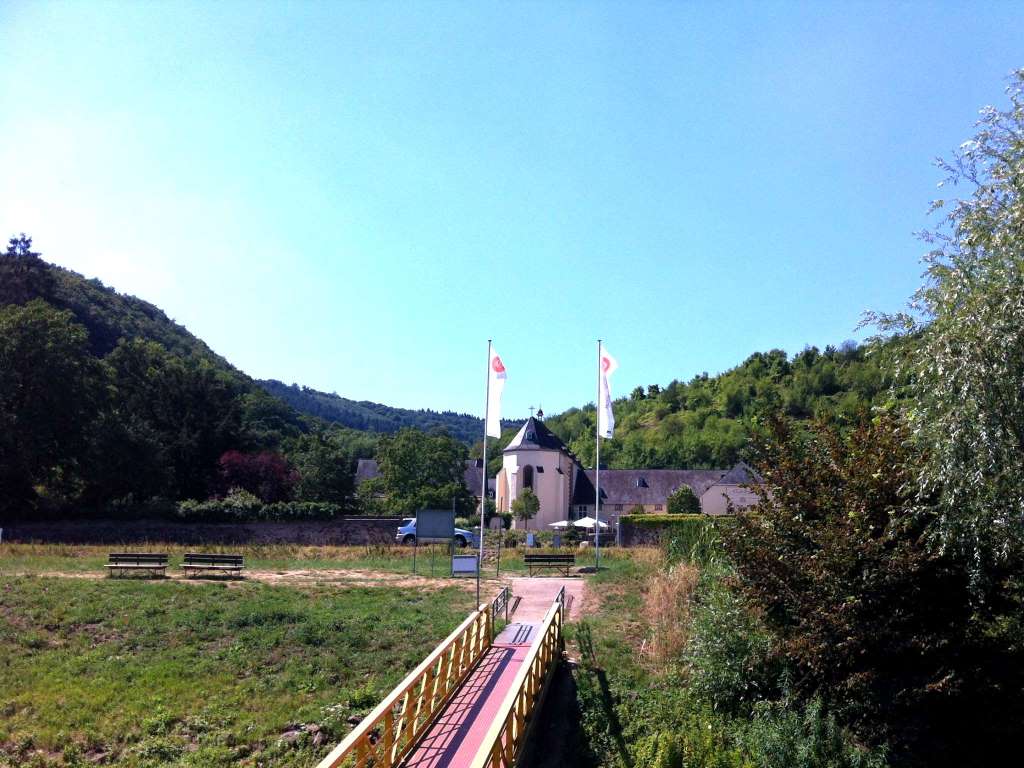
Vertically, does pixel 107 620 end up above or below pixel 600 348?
below

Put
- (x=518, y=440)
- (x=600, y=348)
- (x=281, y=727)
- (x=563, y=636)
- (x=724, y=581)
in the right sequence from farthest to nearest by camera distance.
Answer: (x=518, y=440)
(x=600, y=348)
(x=563, y=636)
(x=724, y=581)
(x=281, y=727)

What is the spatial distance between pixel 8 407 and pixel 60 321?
5.29 m

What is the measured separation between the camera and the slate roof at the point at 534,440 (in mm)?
72062

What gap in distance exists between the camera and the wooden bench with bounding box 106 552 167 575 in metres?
23.9

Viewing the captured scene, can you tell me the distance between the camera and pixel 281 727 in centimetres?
1333

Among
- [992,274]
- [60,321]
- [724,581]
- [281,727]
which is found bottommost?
[281,727]

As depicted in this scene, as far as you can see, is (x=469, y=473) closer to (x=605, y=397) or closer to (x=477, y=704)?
(x=605, y=397)

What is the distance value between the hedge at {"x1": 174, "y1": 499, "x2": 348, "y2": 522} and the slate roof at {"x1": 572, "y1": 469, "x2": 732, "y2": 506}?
42473 millimetres

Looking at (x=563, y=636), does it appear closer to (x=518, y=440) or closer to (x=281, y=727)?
(x=281, y=727)

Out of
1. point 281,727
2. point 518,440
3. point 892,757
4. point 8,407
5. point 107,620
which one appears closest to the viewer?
point 892,757

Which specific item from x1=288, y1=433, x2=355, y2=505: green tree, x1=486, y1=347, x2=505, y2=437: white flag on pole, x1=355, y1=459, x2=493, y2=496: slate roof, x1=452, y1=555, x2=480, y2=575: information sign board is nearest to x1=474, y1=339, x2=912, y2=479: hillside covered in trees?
x1=355, y1=459, x2=493, y2=496: slate roof

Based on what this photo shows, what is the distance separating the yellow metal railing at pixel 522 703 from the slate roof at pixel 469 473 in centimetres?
6982

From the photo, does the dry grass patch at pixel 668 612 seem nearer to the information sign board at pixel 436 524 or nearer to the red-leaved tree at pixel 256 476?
the information sign board at pixel 436 524

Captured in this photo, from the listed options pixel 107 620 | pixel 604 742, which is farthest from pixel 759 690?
pixel 107 620
